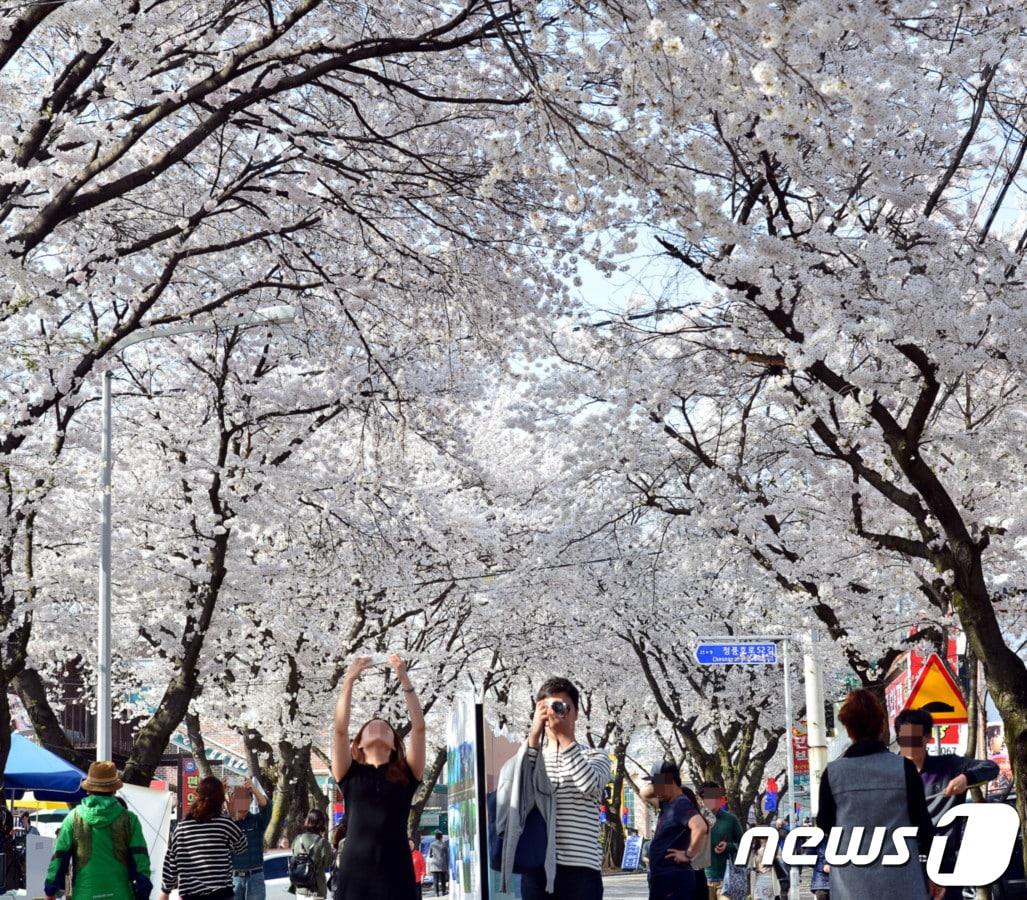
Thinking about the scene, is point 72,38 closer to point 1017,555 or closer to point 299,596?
point 1017,555

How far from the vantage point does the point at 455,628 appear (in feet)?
125

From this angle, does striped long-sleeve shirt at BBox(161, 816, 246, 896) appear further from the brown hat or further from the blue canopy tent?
the blue canopy tent

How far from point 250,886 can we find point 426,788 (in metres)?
29.7

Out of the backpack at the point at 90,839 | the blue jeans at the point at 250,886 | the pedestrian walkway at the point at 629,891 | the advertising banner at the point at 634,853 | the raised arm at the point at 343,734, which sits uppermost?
the raised arm at the point at 343,734

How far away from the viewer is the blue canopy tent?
1992 centimetres

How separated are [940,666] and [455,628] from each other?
78.4 ft

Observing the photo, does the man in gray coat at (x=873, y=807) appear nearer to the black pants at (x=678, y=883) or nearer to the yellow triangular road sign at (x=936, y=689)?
the black pants at (x=678, y=883)

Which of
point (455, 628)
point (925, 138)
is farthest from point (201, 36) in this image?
point (455, 628)

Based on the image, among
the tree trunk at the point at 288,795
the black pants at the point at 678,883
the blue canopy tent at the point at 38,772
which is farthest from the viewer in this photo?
the tree trunk at the point at 288,795

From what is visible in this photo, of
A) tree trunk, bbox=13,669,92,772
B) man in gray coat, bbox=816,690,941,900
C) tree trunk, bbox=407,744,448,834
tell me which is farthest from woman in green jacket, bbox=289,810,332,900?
tree trunk, bbox=407,744,448,834

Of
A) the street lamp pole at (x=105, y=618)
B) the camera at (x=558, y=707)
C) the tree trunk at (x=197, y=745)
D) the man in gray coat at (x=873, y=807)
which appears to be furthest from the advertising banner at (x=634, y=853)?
the man in gray coat at (x=873, y=807)

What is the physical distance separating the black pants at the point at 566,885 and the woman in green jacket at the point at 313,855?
328 inches

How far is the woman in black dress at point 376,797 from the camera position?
670cm

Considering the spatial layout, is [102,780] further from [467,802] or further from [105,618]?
[105,618]
